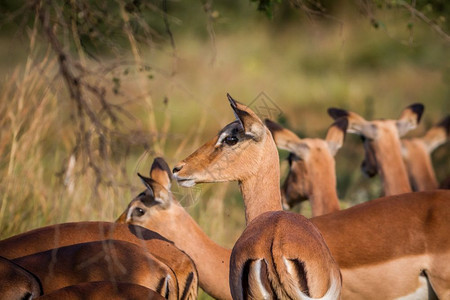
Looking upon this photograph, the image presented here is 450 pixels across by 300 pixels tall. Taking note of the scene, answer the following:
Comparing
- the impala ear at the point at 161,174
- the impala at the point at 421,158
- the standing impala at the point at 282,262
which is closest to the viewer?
the standing impala at the point at 282,262

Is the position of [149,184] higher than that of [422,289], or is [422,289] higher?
[149,184]

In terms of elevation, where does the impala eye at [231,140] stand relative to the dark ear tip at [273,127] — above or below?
below

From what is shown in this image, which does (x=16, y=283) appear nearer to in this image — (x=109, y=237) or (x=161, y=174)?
(x=109, y=237)

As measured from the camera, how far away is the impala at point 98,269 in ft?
15.0

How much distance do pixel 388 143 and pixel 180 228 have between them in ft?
8.12

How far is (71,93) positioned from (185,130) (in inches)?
393

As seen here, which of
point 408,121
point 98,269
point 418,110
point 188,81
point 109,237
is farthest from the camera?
point 188,81

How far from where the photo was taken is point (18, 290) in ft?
14.6

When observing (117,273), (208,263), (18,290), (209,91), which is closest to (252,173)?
(208,263)

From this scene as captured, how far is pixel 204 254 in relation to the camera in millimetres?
5422

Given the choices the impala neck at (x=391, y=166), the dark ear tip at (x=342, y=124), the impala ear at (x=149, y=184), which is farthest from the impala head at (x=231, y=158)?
the impala neck at (x=391, y=166)

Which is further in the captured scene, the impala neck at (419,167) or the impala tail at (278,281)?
the impala neck at (419,167)

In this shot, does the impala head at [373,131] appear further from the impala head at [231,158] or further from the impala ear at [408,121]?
the impala head at [231,158]

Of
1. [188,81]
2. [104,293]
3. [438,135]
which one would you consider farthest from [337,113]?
[188,81]
